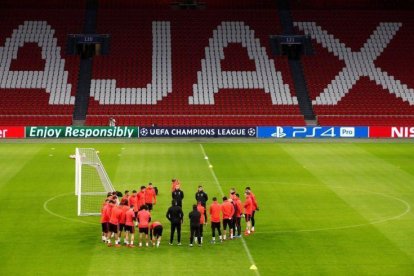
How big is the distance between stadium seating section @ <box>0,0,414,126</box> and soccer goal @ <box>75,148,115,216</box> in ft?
75.8

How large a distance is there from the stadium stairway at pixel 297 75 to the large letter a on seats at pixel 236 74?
100cm

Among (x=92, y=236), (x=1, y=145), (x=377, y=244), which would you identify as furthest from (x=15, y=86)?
(x=377, y=244)

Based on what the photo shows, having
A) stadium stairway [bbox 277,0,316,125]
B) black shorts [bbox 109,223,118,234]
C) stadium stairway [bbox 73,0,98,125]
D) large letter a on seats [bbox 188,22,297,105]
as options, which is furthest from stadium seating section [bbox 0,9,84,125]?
black shorts [bbox 109,223,118,234]

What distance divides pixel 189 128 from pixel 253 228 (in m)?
30.1

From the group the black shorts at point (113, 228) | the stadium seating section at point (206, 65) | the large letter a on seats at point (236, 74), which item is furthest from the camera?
the large letter a on seats at point (236, 74)

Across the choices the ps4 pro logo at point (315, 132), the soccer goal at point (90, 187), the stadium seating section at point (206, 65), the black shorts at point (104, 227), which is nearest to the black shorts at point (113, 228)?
the black shorts at point (104, 227)

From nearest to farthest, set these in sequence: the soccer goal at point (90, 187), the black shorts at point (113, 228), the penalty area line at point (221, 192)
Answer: the penalty area line at point (221, 192), the black shorts at point (113, 228), the soccer goal at point (90, 187)

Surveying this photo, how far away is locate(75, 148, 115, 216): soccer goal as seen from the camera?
3036 centimetres

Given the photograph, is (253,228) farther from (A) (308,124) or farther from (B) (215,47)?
(B) (215,47)

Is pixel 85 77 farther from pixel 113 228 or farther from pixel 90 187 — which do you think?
pixel 113 228

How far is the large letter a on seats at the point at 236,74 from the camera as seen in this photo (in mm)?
63750

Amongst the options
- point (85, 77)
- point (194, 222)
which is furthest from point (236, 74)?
point (194, 222)

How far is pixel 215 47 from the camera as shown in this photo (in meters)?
68.6

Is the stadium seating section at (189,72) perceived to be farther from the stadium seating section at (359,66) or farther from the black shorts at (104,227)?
the black shorts at (104,227)
